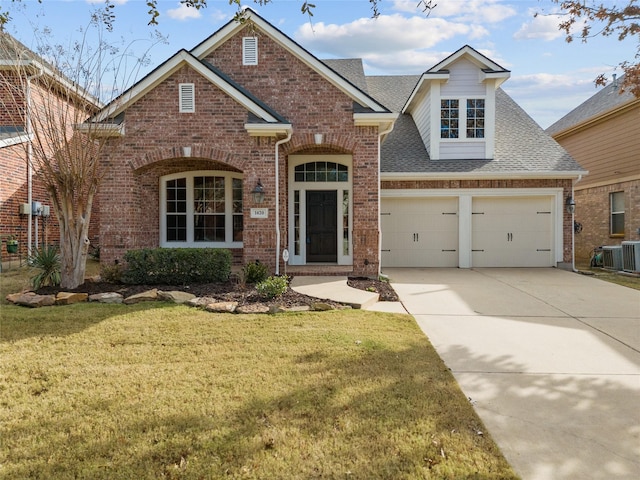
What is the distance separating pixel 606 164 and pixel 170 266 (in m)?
16.1

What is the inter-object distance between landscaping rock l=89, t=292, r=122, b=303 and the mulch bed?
0.25 m

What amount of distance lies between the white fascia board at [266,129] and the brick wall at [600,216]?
486 inches

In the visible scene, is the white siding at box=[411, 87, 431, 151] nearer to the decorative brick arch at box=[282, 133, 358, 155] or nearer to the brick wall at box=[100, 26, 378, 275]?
the brick wall at box=[100, 26, 378, 275]

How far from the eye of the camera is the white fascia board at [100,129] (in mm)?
8152

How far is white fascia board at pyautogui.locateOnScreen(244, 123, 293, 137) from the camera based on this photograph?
9.23m

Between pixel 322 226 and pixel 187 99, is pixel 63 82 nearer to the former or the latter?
Result: pixel 187 99

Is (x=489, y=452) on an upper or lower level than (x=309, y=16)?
lower

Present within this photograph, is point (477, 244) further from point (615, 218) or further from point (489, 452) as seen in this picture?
point (489, 452)

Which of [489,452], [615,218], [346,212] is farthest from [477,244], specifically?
[489,452]

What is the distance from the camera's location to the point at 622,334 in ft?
18.9

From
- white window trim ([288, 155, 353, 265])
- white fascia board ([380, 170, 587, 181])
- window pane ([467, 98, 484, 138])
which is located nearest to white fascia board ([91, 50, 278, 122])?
white window trim ([288, 155, 353, 265])

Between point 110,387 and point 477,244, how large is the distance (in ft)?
38.6

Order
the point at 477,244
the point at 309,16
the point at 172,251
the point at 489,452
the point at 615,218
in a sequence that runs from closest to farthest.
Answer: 1. the point at 489,452
2. the point at 309,16
3. the point at 172,251
4. the point at 477,244
5. the point at 615,218

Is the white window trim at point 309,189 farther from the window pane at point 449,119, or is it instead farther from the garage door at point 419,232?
the window pane at point 449,119
